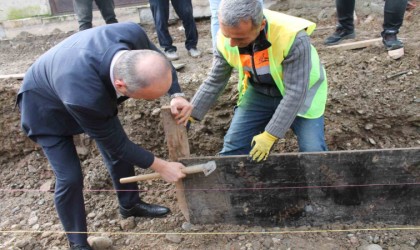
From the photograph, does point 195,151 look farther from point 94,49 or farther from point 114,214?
point 94,49

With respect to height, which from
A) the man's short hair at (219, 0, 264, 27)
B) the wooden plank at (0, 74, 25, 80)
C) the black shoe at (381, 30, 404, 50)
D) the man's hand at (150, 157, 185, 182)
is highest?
the man's short hair at (219, 0, 264, 27)

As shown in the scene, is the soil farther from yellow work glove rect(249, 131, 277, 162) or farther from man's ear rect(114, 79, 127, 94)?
man's ear rect(114, 79, 127, 94)

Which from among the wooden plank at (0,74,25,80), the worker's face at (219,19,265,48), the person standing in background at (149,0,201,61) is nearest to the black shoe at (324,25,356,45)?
the person standing in background at (149,0,201,61)

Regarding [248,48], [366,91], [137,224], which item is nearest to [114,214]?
[137,224]

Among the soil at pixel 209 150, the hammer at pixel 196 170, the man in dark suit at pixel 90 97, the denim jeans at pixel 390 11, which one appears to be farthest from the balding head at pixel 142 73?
the denim jeans at pixel 390 11

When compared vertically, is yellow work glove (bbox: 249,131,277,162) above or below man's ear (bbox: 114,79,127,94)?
below

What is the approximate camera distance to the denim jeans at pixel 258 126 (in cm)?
257

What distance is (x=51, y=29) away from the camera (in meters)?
6.68

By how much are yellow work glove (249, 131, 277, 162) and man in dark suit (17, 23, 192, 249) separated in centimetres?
51

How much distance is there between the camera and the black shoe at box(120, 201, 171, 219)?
312 centimetres

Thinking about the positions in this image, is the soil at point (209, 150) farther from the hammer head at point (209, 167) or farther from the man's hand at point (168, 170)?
the man's hand at point (168, 170)

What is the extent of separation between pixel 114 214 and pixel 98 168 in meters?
0.70

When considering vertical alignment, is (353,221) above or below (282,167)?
below

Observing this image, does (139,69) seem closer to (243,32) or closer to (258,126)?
(243,32)
